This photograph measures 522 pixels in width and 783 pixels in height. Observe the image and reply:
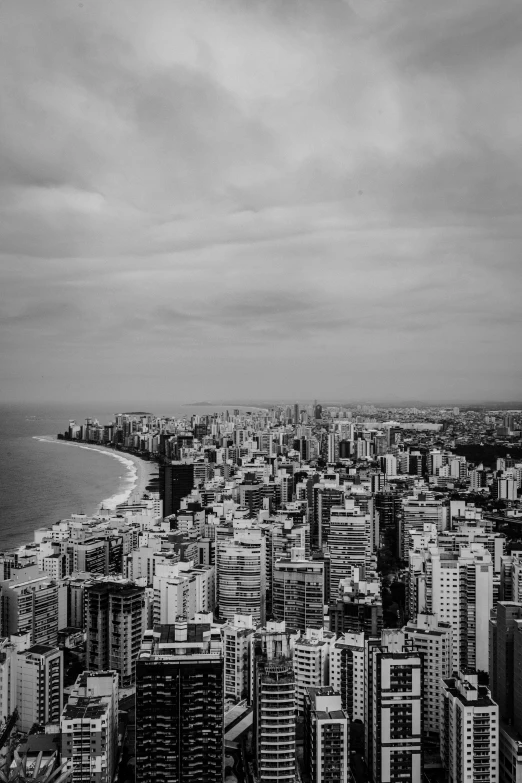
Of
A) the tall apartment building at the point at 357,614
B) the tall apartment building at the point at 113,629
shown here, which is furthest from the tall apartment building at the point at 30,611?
the tall apartment building at the point at 357,614

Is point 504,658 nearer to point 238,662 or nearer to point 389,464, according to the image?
point 238,662

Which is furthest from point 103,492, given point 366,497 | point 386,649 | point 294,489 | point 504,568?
point 386,649

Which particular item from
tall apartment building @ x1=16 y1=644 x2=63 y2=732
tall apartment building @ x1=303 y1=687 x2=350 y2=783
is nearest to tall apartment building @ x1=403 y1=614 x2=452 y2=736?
tall apartment building @ x1=303 y1=687 x2=350 y2=783

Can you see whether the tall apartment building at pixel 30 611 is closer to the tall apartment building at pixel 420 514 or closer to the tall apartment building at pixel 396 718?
the tall apartment building at pixel 396 718

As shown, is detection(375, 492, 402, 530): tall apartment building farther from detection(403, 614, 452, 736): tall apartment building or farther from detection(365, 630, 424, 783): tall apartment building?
detection(365, 630, 424, 783): tall apartment building

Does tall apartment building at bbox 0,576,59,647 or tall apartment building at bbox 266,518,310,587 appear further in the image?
tall apartment building at bbox 266,518,310,587

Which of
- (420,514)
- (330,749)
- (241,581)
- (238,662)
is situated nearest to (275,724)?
(330,749)

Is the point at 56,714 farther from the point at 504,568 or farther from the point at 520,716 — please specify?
the point at 504,568
